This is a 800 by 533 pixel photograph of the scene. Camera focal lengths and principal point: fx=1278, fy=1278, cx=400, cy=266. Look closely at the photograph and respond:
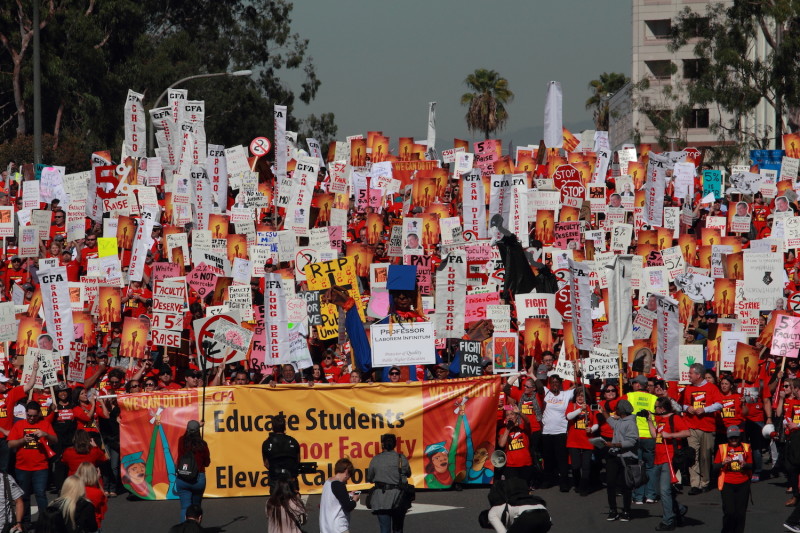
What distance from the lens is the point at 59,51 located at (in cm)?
4847

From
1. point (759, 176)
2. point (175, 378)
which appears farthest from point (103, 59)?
point (175, 378)

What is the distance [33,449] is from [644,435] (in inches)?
260

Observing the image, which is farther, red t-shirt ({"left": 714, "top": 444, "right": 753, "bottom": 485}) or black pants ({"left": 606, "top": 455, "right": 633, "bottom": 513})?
black pants ({"left": 606, "top": 455, "right": 633, "bottom": 513})

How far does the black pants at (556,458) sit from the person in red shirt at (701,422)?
4.94 ft

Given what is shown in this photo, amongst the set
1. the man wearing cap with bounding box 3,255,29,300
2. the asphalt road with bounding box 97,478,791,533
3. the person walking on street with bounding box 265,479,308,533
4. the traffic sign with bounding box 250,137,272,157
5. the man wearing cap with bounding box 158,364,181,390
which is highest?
the traffic sign with bounding box 250,137,272,157

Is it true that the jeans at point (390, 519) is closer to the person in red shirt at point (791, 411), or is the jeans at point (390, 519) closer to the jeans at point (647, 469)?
the jeans at point (647, 469)

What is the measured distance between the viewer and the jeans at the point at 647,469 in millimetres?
14305

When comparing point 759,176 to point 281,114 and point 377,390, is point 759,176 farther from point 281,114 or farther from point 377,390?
point 377,390

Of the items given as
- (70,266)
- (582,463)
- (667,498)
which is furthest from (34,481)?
(70,266)

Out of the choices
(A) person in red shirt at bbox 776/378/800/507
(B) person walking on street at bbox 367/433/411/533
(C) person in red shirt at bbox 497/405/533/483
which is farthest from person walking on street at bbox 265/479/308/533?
(A) person in red shirt at bbox 776/378/800/507

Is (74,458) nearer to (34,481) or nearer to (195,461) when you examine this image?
(34,481)

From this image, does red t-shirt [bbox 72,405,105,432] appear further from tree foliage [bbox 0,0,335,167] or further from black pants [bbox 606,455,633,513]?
tree foliage [bbox 0,0,335,167]

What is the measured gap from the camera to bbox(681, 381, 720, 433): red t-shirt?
50.0 feet

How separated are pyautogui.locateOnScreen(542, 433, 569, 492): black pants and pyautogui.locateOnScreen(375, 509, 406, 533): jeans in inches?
152
